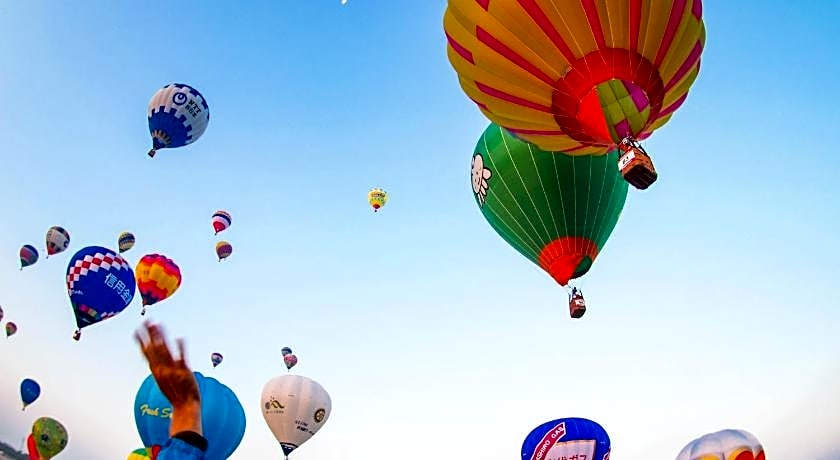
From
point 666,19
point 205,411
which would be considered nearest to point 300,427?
point 205,411

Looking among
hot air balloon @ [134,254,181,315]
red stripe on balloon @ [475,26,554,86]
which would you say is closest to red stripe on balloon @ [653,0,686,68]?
red stripe on balloon @ [475,26,554,86]

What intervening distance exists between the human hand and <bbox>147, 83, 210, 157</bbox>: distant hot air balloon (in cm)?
1969

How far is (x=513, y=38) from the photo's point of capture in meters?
8.60

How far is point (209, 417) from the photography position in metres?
14.3

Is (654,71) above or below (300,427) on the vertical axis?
above

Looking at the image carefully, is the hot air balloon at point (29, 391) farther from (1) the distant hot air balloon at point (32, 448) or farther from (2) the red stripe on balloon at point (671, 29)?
(2) the red stripe on balloon at point (671, 29)

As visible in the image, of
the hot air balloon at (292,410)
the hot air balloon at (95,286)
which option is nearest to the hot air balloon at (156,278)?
the hot air balloon at (95,286)

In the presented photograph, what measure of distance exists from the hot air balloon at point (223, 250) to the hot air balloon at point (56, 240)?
600 cm

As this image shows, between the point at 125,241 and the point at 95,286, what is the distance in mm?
6789

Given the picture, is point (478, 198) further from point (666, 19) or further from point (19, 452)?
point (19, 452)

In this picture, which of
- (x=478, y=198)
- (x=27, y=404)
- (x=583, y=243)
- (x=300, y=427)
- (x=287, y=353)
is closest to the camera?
A: (x=583, y=243)

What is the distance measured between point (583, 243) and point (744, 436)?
689cm

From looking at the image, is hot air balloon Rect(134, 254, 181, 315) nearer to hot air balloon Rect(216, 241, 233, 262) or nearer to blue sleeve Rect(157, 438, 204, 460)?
hot air balloon Rect(216, 241, 233, 262)

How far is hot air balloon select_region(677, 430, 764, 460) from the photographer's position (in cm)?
1395
